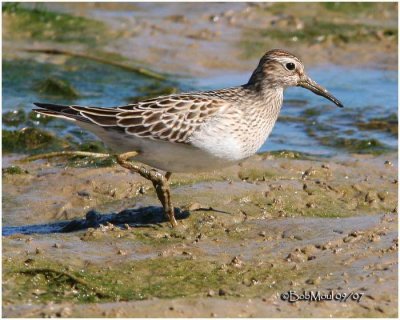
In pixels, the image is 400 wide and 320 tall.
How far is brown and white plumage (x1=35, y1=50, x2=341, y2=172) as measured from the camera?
949 cm

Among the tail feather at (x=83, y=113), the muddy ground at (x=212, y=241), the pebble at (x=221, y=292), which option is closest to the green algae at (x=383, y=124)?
the muddy ground at (x=212, y=241)

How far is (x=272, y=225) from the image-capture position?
949 centimetres

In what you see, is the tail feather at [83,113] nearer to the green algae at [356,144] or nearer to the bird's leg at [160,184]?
the bird's leg at [160,184]


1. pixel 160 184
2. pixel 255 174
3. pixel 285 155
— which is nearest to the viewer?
pixel 160 184

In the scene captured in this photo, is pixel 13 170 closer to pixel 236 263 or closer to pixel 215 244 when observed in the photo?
pixel 215 244

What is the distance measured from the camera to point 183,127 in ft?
31.2

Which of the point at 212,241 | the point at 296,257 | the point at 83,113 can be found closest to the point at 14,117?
the point at 83,113

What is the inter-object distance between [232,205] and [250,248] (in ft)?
4.48

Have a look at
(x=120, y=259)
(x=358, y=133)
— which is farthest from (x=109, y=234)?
(x=358, y=133)

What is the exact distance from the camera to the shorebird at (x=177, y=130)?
31.1 feet

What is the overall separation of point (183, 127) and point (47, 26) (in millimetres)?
9180

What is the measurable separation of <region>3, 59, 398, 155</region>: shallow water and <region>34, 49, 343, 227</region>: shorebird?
3.28 m

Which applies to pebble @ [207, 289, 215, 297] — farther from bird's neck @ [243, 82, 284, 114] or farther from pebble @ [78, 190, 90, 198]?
pebble @ [78, 190, 90, 198]

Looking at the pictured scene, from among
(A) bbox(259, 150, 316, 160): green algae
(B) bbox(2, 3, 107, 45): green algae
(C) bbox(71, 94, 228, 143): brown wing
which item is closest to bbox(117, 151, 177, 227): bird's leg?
(C) bbox(71, 94, 228, 143): brown wing
